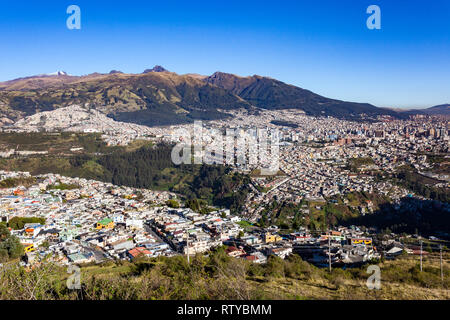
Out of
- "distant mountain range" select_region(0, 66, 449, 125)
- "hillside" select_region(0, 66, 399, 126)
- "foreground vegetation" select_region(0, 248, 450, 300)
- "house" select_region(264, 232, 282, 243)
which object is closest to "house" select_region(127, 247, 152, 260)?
"foreground vegetation" select_region(0, 248, 450, 300)

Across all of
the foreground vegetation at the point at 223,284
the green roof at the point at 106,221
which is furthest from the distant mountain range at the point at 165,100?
the foreground vegetation at the point at 223,284

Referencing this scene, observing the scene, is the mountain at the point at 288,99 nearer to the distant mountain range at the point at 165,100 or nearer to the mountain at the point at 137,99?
the distant mountain range at the point at 165,100

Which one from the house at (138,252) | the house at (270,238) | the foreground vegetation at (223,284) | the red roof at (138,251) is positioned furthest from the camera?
the house at (270,238)

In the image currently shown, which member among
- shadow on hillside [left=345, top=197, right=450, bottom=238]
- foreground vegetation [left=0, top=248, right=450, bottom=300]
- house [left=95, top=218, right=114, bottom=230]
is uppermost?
foreground vegetation [left=0, top=248, right=450, bottom=300]

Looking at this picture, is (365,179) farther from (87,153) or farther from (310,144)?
(87,153)

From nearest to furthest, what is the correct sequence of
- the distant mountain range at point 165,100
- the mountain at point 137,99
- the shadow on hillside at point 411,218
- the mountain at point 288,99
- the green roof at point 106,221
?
the green roof at point 106,221, the shadow on hillside at point 411,218, the mountain at point 137,99, the distant mountain range at point 165,100, the mountain at point 288,99

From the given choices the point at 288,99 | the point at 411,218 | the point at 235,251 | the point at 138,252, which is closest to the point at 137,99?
the point at 288,99

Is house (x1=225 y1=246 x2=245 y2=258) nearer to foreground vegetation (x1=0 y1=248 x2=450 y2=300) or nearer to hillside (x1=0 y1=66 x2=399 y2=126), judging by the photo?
foreground vegetation (x1=0 y1=248 x2=450 y2=300)

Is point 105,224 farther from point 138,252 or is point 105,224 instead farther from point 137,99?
point 137,99
